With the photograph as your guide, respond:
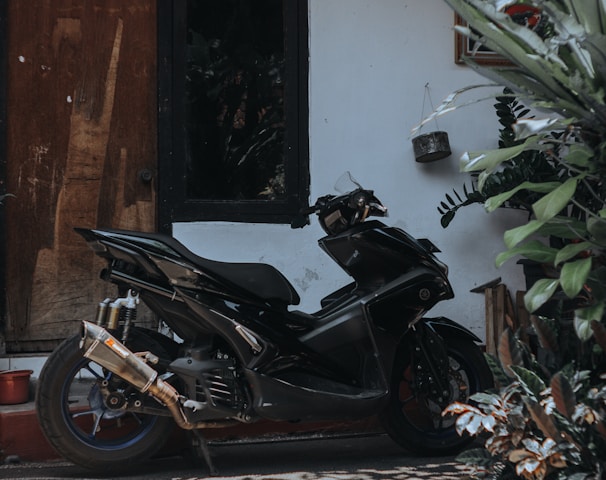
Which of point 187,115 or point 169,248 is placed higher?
point 187,115

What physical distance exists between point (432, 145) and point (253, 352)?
86.8 inches

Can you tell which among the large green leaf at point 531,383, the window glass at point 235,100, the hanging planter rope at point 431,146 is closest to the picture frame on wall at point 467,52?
the hanging planter rope at point 431,146

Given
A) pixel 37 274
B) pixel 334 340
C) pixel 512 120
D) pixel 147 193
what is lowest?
pixel 334 340

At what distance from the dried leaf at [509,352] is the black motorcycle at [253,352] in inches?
50.1

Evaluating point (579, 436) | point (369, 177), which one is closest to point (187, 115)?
point (369, 177)

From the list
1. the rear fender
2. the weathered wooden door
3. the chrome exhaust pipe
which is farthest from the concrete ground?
the weathered wooden door

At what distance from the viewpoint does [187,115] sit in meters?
6.06

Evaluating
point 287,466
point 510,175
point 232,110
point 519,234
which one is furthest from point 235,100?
point 519,234

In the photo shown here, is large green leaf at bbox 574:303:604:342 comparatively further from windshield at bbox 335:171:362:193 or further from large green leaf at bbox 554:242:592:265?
windshield at bbox 335:171:362:193

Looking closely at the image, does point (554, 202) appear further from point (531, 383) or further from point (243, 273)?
point (243, 273)

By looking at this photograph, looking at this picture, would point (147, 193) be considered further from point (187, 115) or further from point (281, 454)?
point (281, 454)

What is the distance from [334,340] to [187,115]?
1979 mm

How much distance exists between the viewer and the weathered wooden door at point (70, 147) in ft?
19.3

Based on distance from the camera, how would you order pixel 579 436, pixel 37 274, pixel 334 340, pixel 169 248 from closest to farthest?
pixel 579 436
pixel 169 248
pixel 334 340
pixel 37 274
